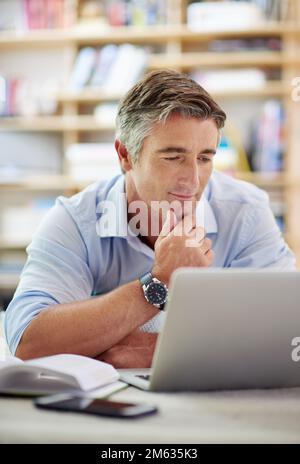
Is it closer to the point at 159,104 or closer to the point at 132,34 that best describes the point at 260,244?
the point at 159,104

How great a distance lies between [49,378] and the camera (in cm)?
91

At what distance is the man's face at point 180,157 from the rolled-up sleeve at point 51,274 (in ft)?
0.66

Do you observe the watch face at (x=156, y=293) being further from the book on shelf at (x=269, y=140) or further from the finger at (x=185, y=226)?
the book on shelf at (x=269, y=140)

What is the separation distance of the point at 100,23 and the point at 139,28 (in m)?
0.23

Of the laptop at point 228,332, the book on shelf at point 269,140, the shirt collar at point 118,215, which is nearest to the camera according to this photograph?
the laptop at point 228,332

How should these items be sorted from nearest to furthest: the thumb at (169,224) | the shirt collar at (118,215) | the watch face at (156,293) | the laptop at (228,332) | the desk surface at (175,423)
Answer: the desk surface at (175,423), the laptop at (228,332), the watch face at (156,293), the thumb at (169,224), the shirt collar at (118,215)

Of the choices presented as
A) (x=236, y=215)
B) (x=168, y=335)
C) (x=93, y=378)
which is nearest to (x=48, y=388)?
(x=93, y=378)

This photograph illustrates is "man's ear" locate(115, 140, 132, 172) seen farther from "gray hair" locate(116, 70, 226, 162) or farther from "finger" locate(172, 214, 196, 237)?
"finger" locate(172, 214, 196, 237)

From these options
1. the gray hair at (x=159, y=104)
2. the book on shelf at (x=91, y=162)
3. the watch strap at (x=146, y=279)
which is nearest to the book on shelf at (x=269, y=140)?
the book on shelf at (x=91, y=162)

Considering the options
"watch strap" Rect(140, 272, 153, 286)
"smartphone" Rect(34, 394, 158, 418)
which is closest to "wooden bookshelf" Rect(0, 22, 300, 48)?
"watch strap" Rect(140, 272, 153, 286)

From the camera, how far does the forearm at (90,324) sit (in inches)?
50.9

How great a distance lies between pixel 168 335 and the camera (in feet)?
2.85

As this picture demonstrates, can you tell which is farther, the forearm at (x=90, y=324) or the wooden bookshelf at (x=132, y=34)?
the wooden bookshelf at (x=132, y=34)

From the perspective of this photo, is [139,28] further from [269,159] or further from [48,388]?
[48,388]
